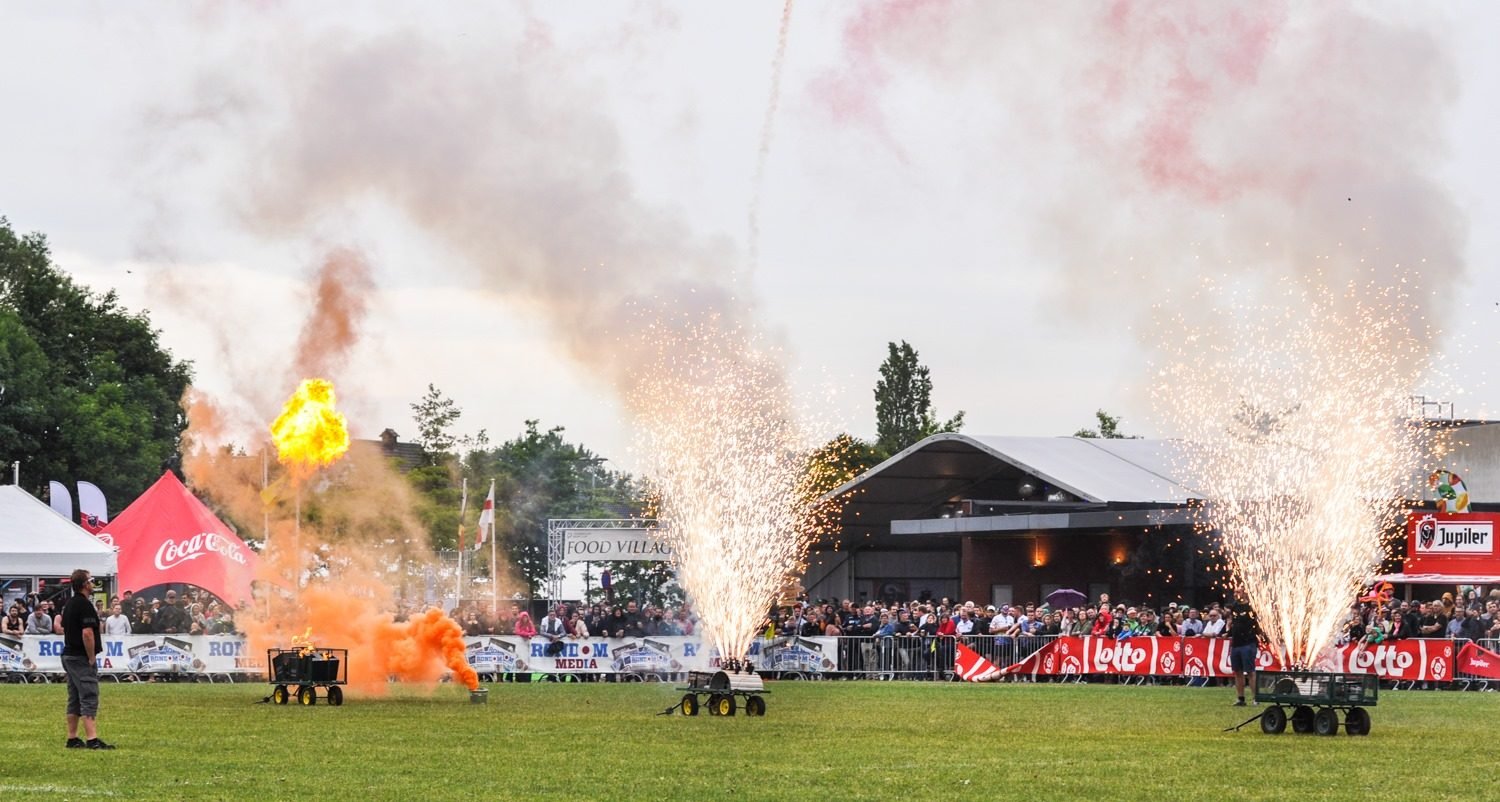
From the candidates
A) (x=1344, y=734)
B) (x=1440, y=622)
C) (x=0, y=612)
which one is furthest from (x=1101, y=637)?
(x=0, y=612)

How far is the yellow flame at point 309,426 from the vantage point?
36.2 metres

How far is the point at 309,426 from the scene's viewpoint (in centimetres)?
3631

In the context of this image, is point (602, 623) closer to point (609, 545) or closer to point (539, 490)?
point (609, 545)

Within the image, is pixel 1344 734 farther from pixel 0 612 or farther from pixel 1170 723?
pixel 0 612

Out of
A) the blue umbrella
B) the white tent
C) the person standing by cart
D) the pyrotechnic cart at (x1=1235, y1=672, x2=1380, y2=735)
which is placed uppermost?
the white tent

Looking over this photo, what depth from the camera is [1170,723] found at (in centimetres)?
2781

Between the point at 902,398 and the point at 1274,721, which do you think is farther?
the point at 902,398

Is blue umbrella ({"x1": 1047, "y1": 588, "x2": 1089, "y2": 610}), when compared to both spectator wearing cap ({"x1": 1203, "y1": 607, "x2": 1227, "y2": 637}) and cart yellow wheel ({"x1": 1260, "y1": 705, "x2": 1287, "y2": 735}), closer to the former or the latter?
spectator wearing cap ({"x1": 1203, "y1": 607, "x2": 1227, "y2": 637})

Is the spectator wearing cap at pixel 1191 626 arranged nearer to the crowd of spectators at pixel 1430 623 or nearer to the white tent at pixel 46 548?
the crowd of spectators at pixel 1430 623

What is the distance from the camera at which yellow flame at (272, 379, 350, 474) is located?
36.2 m

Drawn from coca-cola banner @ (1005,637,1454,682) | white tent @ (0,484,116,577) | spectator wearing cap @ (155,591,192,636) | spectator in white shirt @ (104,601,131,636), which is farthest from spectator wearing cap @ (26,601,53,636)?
coca-cola banner @ (1005,637,1454,682)

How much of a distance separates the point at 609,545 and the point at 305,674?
23.0 m

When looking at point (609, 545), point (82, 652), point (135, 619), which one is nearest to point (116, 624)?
point (135, 619)

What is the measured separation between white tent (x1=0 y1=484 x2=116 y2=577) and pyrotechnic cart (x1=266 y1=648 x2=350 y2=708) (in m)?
13.7
